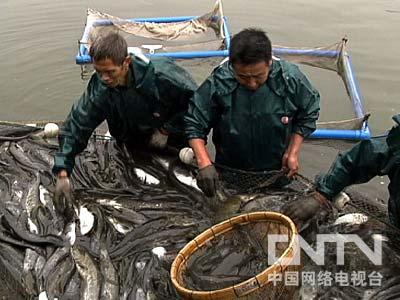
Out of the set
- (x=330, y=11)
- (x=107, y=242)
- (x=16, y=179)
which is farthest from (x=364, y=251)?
(x=330, y=11)

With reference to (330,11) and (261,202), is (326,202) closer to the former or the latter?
(261,202)

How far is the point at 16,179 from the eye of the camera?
14.3 ft

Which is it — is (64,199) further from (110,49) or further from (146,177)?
(110,49)

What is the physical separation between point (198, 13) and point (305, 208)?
Answer: 281 inches

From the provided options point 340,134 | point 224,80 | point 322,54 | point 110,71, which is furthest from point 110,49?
point 322,54

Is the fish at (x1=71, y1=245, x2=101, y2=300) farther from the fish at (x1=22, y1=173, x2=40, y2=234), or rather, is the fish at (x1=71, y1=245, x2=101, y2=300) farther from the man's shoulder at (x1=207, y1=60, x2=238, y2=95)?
the man's shoulder at (x1=207, y1=60, x2=238, y2=95)

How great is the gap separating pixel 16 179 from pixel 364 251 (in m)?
3.00

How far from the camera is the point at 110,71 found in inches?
140

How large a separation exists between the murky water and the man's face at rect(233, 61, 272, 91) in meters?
3.28

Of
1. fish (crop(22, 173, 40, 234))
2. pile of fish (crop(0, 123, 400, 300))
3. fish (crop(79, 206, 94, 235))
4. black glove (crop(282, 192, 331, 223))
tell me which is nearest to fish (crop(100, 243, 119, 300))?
pile of fish (crop(0, 123, 400, 300))

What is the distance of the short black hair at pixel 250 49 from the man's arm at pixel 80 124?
1.21 m

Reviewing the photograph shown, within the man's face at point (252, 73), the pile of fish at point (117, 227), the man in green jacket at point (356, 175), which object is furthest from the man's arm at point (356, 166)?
the man's face at point (252, 73)

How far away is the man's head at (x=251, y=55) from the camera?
10.6ft

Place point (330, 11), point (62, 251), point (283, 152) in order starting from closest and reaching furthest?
1. point (62, 251)
2. point (283, 152)
3. point (330, 11)
